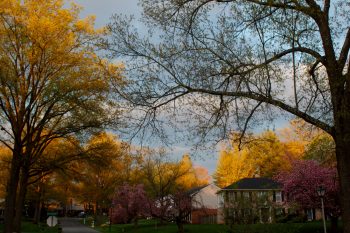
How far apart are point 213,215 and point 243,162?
14.8 m

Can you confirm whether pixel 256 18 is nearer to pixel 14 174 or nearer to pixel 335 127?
pixel 335 127

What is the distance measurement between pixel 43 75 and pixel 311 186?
2043 cm

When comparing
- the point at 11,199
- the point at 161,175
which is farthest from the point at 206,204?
the point at 11,199

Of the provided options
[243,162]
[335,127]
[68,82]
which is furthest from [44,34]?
[243,162]

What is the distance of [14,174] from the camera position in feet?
76.1

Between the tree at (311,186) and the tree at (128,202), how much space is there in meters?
21.2

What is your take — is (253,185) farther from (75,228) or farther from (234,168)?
(75,228)

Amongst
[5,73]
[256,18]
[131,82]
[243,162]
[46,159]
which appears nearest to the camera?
[256,18]

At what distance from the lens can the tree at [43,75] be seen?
2292cm

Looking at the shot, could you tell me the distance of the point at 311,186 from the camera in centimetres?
3158

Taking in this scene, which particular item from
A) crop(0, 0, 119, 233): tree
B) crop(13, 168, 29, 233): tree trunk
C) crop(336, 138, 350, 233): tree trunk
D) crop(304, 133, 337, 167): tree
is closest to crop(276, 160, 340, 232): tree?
crop(304, 133, 337, 167): tree

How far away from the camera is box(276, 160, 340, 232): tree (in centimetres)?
3000

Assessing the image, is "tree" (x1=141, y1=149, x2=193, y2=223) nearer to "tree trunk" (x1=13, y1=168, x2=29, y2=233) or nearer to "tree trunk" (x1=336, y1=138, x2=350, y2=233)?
"tree trunk" (x1=13, y1=168, x2=29, y2=233)

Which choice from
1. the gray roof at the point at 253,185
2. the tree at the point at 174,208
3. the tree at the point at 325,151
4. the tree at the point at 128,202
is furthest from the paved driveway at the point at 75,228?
the tree at the point at 325,151
